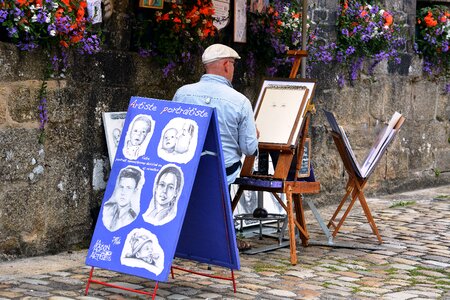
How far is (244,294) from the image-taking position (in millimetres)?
6020

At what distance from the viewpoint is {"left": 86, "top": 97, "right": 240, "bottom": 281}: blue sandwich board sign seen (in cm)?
570

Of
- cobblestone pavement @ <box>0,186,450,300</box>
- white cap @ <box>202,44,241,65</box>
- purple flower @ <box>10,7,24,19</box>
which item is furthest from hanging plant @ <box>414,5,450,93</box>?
purple flower @ <box>10,7,24,19</box>

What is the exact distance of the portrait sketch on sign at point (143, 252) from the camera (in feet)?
18.5

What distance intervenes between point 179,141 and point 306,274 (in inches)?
58.6

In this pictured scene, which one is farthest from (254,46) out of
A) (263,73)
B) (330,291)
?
(330,291)

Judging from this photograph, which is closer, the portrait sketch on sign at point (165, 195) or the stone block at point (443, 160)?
the portrait sketch on sign at point (165, 195)

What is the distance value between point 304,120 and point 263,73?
200 centimetres

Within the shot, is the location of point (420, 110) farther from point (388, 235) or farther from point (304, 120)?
point (304, 120)

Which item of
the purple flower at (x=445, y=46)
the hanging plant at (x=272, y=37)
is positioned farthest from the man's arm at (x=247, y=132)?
the purple flower at (x=445, y=46)

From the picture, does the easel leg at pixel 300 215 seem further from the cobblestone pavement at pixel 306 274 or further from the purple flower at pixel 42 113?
the purple flower at pixel 42 113

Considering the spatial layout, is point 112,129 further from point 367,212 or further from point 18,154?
point 367,212

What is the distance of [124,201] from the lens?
5.86 metres

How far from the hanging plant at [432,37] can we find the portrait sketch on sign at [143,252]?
6.63 m

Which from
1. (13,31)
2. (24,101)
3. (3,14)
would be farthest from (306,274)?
(3,14)
